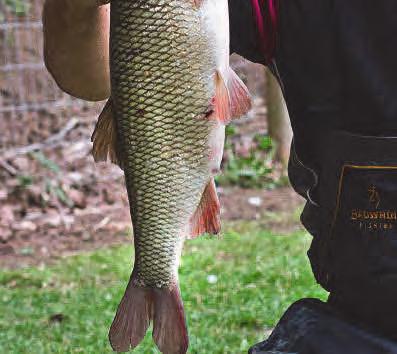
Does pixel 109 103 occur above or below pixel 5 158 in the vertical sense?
above

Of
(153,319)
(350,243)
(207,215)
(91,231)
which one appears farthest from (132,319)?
(91,231)

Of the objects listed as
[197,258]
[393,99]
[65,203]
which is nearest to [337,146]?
[393,99]

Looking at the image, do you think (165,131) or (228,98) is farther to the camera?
(165,131)

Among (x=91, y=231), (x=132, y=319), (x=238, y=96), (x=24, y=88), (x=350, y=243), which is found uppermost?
(x=238, y=96)

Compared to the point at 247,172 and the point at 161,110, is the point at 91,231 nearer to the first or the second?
the point at 247,172

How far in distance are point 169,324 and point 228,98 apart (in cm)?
57

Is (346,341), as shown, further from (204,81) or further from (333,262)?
(204,81)

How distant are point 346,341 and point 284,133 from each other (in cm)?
693

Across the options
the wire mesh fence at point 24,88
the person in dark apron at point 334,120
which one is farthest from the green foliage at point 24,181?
the person in dark apron at point 334,120

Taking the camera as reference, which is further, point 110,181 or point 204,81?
point 110,181

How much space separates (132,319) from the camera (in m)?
2.28

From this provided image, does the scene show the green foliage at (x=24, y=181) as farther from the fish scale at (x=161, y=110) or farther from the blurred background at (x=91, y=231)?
the fish scale at (x=161, y=110)

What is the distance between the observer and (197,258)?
6566 mm

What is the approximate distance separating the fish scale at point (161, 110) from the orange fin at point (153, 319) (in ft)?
0.32
